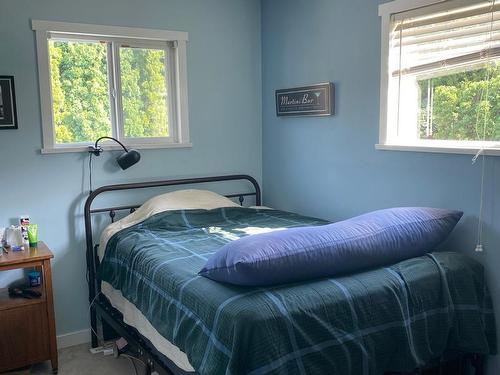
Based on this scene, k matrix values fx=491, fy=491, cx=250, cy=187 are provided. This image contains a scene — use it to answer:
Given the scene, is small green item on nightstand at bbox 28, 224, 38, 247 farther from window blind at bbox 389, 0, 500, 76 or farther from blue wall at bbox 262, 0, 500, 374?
window blind at bbox 389, 0, 500, 76

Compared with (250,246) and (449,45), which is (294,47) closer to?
(449,45)

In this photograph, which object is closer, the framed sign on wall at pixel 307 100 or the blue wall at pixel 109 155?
the blue wall at pixel 109 155

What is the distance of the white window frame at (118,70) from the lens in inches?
121

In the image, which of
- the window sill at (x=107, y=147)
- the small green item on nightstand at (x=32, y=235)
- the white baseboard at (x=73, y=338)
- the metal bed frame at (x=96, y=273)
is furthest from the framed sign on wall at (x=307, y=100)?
the white baseboard at (x=73, y=338)

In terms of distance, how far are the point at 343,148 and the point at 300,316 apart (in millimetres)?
1675

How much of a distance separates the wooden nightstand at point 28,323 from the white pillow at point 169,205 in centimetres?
43

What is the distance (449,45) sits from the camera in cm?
256

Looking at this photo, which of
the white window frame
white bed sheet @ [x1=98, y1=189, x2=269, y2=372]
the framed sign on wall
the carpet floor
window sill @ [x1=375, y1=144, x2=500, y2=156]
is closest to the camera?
window sill @ [x1=375, y1=144, x2=500, y2=156]

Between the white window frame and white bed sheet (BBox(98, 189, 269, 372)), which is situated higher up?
the white window frame

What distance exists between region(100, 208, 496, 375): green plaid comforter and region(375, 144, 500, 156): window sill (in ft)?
1.67

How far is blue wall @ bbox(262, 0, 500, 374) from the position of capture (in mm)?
2445

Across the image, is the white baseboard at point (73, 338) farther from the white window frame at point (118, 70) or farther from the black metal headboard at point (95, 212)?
the white window frame at point (118, 70)

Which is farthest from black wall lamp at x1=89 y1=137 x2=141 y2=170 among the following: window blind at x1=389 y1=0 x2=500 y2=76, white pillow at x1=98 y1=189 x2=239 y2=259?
window blind at x1=389 y1=0 x2=500 y2=76

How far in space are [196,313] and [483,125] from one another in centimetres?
164
